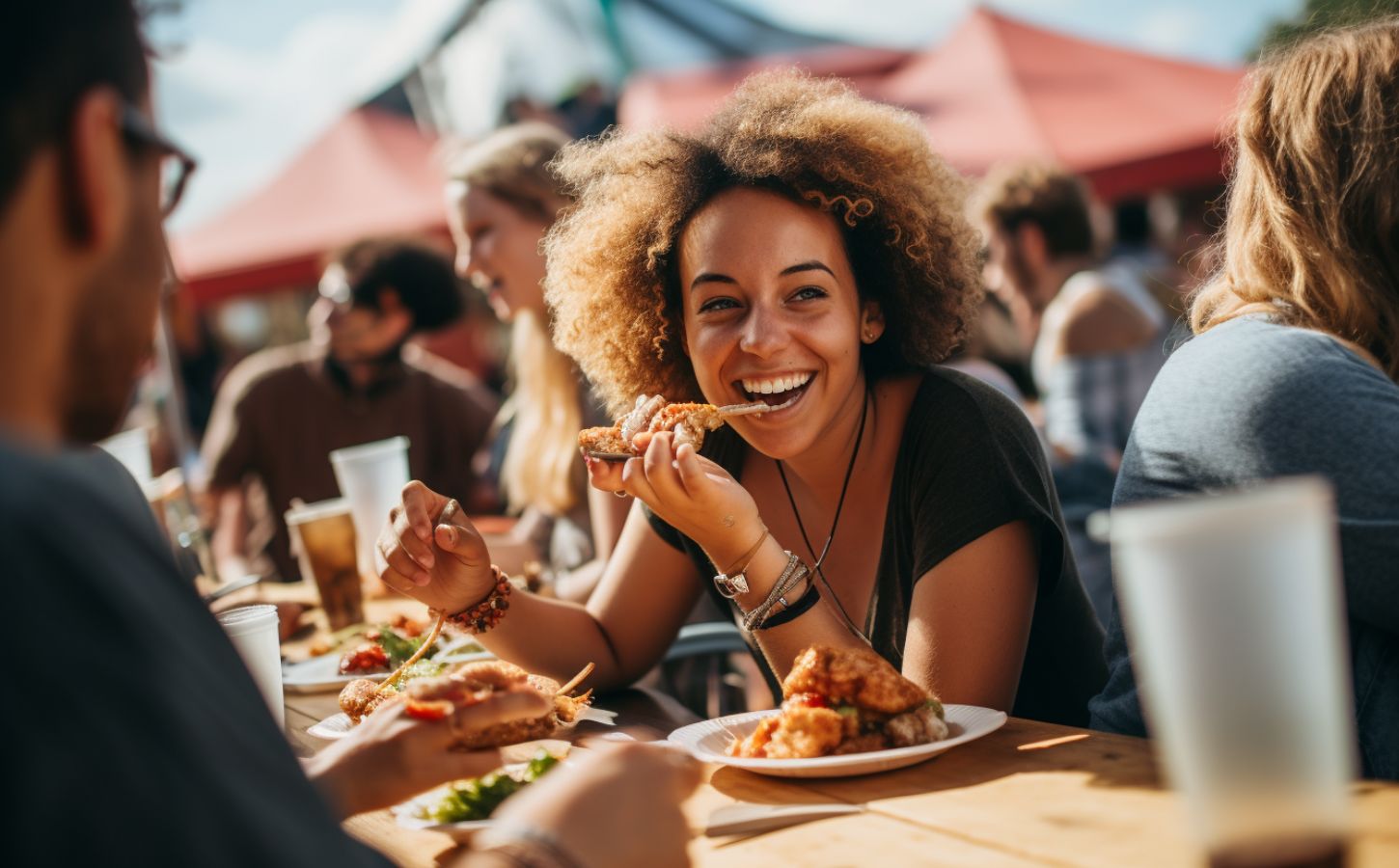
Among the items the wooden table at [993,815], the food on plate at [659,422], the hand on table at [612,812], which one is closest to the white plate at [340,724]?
the wooden table at [993,815]

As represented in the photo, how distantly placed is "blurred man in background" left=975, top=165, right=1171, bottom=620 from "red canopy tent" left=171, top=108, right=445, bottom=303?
169 inches

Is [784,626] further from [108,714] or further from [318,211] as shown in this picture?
[318,211]

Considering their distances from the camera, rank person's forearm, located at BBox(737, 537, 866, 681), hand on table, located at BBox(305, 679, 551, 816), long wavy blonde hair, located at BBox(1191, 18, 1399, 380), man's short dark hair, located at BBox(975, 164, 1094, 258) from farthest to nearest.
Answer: man's short dark hair, located at BBox(975, 164, 1094, 258) → person's forearm, located at BBox(737, 537, 866, 681) → long wavy blonde hair, located at BBox(1191, 18, 1399, 380) → hand on table, located at BBox(305, 679, 551, 816)

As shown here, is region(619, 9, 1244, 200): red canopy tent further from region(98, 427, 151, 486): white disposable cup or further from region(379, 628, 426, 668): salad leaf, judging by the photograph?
region(379, 628, 426, 668): salad leaf

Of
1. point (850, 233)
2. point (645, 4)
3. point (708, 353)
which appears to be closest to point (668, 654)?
point (708, 353)

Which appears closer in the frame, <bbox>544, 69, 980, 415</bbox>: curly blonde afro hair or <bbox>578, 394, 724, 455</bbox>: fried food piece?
<bbox>578, 394, 724, 455</bbox>: fried food piece

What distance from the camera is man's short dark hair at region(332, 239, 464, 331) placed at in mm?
5977

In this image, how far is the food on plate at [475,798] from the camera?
1.75 metres

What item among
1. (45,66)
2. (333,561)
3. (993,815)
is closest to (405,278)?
(333,561)

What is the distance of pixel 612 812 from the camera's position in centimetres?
127

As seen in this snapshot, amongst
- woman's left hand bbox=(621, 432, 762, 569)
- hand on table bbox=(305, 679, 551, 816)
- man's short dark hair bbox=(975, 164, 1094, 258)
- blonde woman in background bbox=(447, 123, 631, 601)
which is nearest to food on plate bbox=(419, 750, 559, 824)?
hand on table bbox=(305, 679, 551, 816)

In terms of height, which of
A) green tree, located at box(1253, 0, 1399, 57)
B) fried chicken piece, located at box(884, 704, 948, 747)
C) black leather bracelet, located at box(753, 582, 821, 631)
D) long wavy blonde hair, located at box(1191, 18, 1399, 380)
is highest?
green tree, located at box(1253, 0, 1399, 57)

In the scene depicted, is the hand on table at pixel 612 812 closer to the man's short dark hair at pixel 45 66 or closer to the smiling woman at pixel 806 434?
the man's short dark hair at pixel 45 66

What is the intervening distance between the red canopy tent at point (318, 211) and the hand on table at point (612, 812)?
8092 mm
